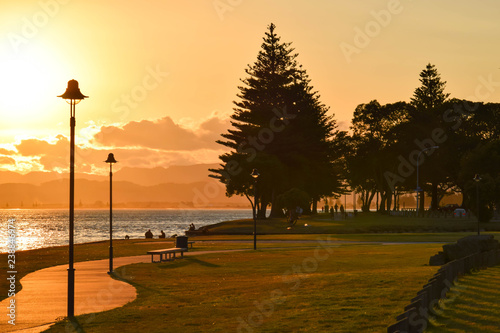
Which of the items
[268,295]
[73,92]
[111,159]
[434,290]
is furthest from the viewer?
[111,159]

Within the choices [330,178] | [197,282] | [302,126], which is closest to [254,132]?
[302,126]

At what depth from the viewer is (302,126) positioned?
310 ft

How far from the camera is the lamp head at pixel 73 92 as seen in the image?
15945 mm

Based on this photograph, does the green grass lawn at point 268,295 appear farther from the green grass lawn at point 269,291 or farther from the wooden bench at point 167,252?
the wooden bench at point 167,252

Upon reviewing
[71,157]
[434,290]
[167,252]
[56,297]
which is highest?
[71,157]

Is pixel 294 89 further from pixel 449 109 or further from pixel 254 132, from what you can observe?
pixel 449 109

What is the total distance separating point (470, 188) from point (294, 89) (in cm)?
3225

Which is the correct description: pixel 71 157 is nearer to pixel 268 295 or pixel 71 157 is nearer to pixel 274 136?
pixel 268 295

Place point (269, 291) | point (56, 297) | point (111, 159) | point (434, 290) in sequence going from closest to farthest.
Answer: point (434, 290) < point (56, 297) < point (269, 291) < point (111, 159)

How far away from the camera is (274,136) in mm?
90375

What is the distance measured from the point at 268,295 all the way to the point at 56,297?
622cm

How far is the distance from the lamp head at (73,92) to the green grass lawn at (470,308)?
981 centimetres

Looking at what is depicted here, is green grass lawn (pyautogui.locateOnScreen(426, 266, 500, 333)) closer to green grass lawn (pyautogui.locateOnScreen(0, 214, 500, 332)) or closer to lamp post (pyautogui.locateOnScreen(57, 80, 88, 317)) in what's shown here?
green grass lawn (pyautogui.locateOnScreen(0, 214, 500, 332))

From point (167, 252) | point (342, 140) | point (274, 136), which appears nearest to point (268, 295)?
point (167, 252)
